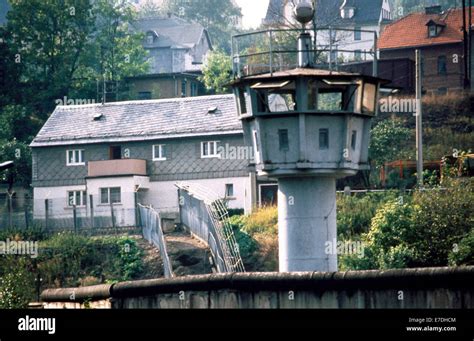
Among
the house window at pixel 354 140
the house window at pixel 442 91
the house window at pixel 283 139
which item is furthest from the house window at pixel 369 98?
the house window at pixel 442 91

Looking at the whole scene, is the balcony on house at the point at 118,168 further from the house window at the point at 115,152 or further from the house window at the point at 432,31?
the house window at the point at 432,31

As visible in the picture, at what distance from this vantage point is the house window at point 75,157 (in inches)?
3110

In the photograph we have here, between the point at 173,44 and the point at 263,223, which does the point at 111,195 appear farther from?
the point at 173,44

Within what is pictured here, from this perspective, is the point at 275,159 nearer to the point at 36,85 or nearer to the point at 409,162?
the point at 409,162

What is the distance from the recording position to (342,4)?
13288 cm

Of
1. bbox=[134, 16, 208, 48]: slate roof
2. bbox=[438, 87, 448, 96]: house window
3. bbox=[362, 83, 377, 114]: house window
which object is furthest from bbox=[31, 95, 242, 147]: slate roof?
bbox=[134, 16, 208, 48]: slate roof

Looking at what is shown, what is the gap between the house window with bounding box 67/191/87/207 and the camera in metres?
76.4

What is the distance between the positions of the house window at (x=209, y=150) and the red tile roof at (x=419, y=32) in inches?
1061

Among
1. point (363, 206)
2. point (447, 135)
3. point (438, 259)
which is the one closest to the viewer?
point (438, 259)

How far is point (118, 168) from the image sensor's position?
7625cm

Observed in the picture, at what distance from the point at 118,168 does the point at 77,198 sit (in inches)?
132

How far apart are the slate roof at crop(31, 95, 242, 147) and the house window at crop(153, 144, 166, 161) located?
2.57ft

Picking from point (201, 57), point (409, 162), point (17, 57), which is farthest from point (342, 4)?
point (409, 162)
